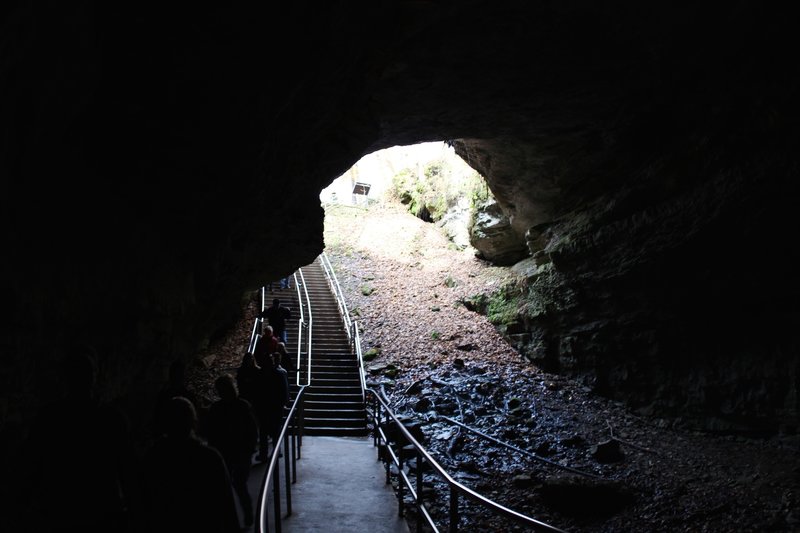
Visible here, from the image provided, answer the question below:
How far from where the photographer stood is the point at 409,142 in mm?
→ 12133

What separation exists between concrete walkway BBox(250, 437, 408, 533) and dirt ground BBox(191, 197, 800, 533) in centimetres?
118

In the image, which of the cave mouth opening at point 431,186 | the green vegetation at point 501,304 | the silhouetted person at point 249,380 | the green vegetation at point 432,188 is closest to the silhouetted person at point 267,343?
the silhouetted person at point 249,380

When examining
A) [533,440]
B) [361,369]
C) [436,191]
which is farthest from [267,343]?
[436,191]

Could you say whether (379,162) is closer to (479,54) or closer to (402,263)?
(402,263)

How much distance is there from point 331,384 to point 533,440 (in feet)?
16.8

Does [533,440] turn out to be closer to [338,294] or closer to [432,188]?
[338,294]

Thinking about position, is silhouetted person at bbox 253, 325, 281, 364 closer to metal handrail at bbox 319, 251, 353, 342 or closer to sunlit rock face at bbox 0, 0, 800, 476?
sunlit rock face at bbox 0, 0, 800, 476

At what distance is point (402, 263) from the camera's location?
74.4ft

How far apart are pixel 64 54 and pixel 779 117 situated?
9.52 m

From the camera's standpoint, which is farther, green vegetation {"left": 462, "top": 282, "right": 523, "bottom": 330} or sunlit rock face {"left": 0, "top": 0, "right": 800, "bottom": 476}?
green vegetation {"left": 462, "top": 282, "right": 523, "bottom": 330}

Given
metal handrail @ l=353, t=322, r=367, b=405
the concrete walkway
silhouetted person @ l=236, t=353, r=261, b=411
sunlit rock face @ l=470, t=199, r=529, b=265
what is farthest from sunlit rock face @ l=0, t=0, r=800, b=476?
sunlit rock face @ l=470, t=199, r=529, b=265

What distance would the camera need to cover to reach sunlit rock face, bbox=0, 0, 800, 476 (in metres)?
4.04

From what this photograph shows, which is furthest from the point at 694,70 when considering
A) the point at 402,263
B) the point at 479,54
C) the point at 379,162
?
the point at 379,162

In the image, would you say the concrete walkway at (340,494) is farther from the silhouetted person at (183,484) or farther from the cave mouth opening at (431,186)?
the cave mouth opening at (431,186)
